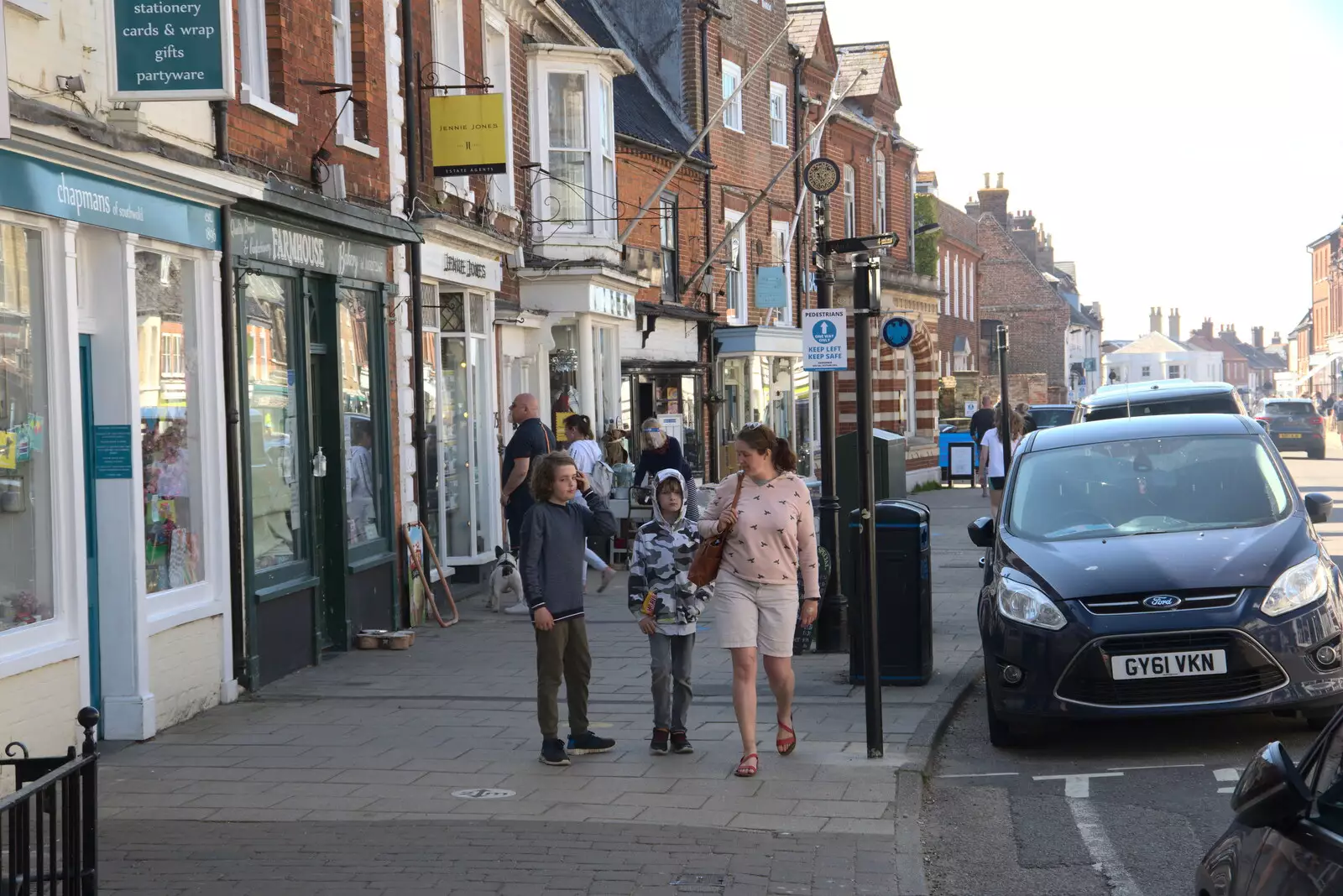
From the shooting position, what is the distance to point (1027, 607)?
8.66 m

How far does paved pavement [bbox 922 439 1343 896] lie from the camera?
650cm

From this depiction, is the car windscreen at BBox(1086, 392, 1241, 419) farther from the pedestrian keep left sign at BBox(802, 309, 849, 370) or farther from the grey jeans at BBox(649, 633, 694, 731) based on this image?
the grey jeans at BBox(649, 633, 694, 731)

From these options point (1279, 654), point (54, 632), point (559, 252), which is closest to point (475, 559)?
point (559, 252)

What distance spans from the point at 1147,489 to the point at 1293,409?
3812 centimetres

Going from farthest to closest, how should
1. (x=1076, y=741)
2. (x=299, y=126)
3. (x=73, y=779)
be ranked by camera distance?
(x=299, y=126), (x=1076, y=741), (x=73, y=779)

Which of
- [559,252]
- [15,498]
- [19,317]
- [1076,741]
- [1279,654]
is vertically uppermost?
[559,252]

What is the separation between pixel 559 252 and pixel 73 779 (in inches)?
642

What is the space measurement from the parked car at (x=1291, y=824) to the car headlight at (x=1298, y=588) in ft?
15.3

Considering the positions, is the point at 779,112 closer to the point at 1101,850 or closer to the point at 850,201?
the point at 850,201

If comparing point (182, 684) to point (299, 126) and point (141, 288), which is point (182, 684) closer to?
point (141, 288)

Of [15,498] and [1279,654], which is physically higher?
[15,498]

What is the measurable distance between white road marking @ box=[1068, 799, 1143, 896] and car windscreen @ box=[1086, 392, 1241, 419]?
987 cm

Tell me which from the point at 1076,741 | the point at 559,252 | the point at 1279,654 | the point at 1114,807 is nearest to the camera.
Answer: the point at 1114,807

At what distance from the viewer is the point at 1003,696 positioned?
28.3 ft
